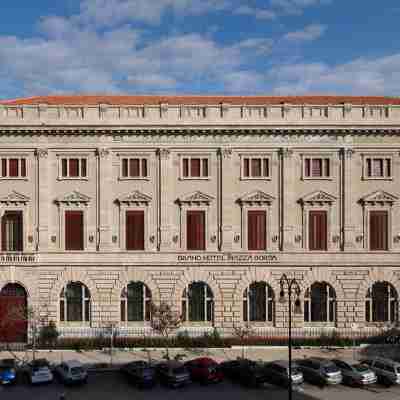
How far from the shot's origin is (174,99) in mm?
41812

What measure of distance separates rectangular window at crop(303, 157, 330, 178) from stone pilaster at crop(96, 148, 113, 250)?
15.6m

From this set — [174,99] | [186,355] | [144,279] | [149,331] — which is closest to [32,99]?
[174,99]

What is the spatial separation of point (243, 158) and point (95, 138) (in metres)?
11.7

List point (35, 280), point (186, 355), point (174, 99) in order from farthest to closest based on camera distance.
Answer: point (174, 99), point (35, 280), point (186, 355)

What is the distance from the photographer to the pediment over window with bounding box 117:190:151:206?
3734 cm

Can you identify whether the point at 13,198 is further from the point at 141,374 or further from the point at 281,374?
the point at 281,374

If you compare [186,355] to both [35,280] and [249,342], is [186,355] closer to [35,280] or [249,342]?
[249,342]

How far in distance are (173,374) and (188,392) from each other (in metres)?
1.32

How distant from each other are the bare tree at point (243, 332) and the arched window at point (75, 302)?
11.6 metres

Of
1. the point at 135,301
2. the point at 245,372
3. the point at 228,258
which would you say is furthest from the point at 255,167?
the point at 245,372

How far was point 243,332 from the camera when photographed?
35250 millimetres

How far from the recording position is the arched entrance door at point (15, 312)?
36.3 metres

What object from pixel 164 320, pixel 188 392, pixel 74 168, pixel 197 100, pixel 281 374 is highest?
pixel 197 100

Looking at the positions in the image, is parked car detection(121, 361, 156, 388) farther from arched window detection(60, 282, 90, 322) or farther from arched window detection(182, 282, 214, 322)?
arched window detection(60, 282, 90, 322)
